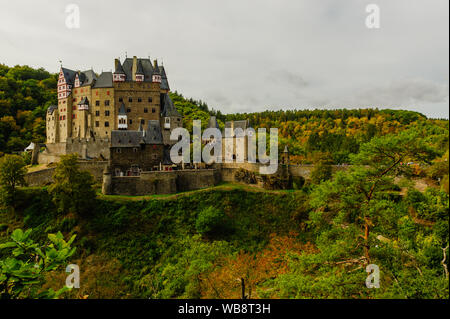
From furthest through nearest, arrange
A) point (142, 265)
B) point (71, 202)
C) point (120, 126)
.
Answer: point (120, 126)
point (71, 202)
point (142, 265)

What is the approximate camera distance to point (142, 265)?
2244cm

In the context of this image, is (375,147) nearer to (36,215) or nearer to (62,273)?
(62,273)

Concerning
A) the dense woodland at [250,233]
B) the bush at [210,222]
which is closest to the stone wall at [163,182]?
the dense woodland at [250,233]

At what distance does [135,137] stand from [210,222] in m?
16.3

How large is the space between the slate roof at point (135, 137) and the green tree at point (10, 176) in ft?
31.8

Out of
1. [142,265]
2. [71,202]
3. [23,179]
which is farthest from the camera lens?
[23,179]

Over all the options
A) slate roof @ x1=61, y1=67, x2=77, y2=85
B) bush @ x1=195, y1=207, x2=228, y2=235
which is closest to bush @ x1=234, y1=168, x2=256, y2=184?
bush @ x1=195, y1=207, x2=228, y2=235

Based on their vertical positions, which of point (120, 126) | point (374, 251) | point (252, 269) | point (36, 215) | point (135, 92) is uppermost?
point (135, 92)

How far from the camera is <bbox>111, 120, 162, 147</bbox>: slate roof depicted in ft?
111

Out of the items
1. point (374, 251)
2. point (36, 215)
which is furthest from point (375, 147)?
point (36, 215)

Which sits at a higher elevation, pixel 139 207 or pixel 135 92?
pixel 135 92

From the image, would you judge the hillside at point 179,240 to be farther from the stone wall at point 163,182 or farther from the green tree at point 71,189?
the stone wall at point 163,182

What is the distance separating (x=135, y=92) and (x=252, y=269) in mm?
36402

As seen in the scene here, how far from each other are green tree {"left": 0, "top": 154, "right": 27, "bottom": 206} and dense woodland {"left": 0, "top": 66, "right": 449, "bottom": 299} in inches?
4.5
